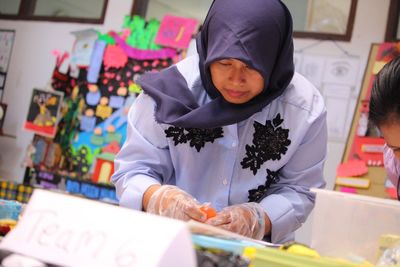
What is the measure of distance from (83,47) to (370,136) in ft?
6.05

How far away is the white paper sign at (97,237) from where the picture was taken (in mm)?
473

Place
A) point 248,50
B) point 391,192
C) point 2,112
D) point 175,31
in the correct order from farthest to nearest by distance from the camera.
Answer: point 2,112 < point 175,31 < point 391,192 < point 248,50

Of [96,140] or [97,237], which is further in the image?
[96,140]

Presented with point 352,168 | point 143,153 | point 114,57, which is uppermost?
point 114,57

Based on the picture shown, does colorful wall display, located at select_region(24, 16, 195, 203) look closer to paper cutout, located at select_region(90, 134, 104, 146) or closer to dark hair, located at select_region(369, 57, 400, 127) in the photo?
paper cutout, located at select_region(90, 134, 104, 146)

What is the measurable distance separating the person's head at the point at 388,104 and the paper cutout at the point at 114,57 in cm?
220

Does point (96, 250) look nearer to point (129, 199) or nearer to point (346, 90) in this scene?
point (129, 199)

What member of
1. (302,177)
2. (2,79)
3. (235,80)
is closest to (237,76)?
(235,80)

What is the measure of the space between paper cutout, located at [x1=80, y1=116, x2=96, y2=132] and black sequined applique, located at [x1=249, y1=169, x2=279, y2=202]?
2111mm

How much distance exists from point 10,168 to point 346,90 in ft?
7.28

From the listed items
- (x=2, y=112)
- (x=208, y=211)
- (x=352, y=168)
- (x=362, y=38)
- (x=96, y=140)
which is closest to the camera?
(x=208, y=211)

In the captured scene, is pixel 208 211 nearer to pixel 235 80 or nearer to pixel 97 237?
pixel 235 80

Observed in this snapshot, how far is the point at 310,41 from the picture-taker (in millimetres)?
2732

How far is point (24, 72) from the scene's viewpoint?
140 inches
